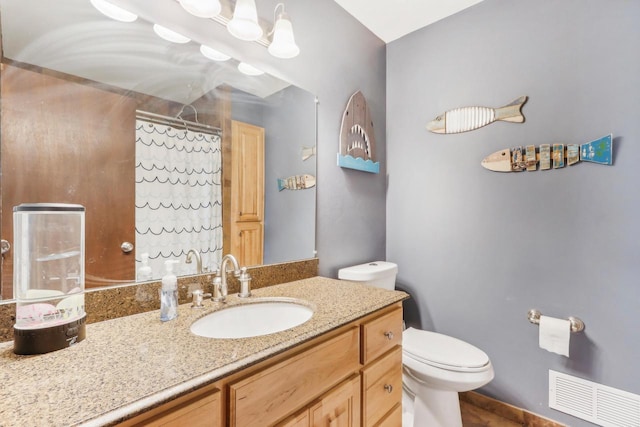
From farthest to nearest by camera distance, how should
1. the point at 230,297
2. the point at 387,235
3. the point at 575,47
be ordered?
the point at 387,235, the point at 575,47, the point at 230,297

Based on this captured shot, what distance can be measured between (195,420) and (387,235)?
5.87 feet

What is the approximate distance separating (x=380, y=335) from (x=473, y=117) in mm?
1458

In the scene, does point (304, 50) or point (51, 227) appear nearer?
point (51, 227)

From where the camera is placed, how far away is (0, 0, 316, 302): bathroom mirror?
79 centimetres

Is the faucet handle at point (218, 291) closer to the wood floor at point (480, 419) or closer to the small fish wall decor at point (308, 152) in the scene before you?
the small fish wall decor at point (308, 152)

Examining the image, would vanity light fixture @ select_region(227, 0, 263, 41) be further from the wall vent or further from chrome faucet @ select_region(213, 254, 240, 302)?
the wall vent

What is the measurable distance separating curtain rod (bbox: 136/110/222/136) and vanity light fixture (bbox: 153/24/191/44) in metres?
0.30

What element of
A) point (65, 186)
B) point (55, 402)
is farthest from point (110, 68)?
point (55, 402)

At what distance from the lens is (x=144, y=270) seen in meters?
1.01

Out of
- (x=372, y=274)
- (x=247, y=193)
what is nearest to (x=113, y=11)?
(x=247, y=193)

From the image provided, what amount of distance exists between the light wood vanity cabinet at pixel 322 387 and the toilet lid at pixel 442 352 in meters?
0.27

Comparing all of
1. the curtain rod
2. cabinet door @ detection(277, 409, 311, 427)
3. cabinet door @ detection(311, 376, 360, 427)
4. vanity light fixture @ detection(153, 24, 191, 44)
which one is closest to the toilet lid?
cabinet door @ detection(311, 376, 360, 427)

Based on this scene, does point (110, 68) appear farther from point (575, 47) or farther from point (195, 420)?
point (575, 47)

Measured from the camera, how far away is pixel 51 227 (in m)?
0.78
